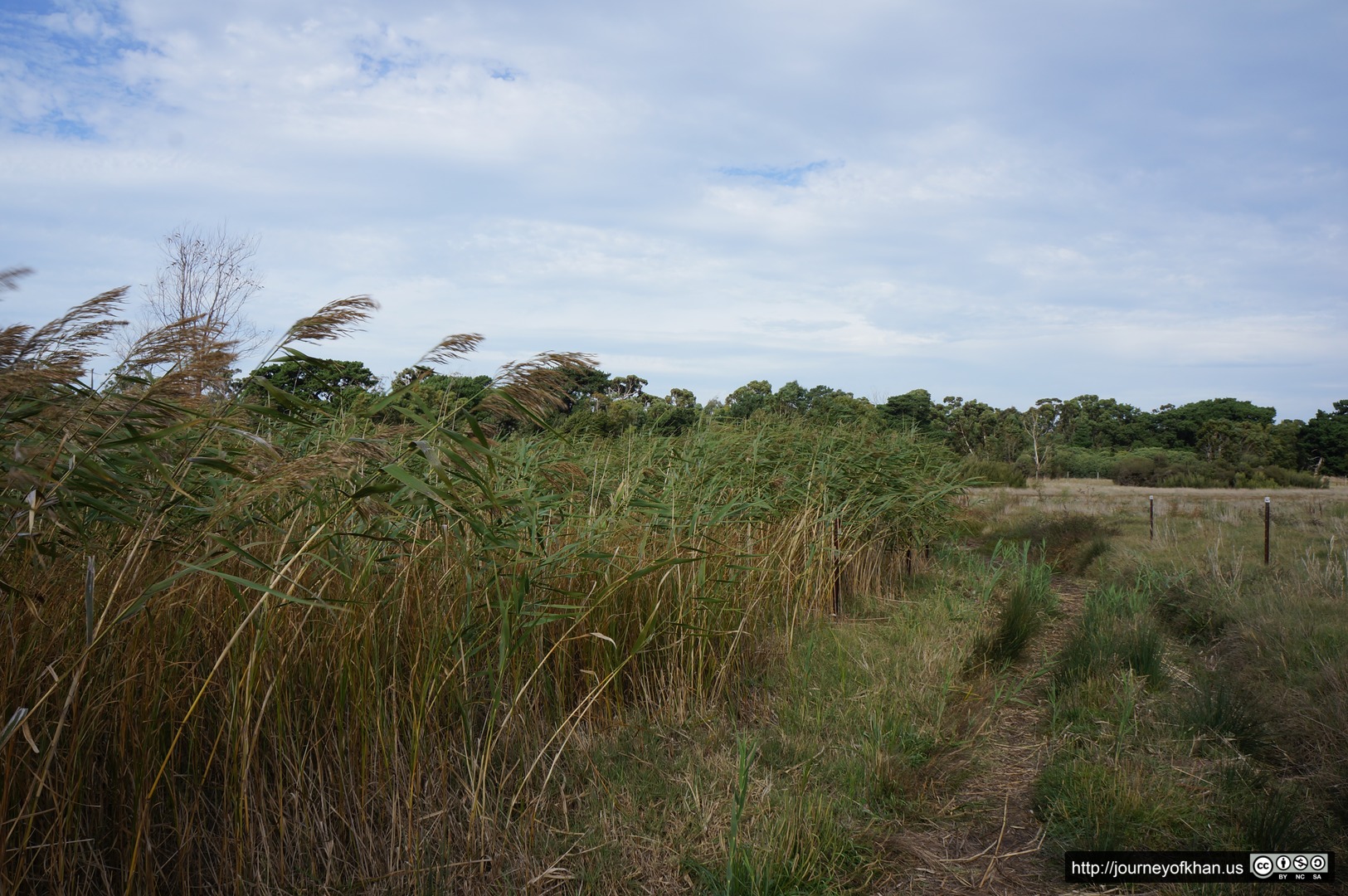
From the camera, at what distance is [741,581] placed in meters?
4.47

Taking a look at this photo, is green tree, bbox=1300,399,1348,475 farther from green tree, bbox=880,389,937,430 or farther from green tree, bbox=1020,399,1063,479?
green tree, bbox=880,389,937,430

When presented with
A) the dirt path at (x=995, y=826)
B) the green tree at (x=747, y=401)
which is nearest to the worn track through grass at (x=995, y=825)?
the dirt path at (x=995, y=826)

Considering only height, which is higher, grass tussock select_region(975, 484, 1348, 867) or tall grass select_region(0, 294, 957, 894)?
tall grass select_region(0, 294, 957, 894)

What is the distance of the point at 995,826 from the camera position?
9.82 ft

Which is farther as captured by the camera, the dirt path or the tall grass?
the dirt path

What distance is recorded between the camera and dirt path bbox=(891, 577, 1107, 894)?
8.60 ft

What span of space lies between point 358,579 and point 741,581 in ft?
8.32

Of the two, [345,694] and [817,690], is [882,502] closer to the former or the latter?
[817,690]

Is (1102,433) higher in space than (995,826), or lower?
higher

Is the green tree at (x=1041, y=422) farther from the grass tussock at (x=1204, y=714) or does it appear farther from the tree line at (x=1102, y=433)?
the grass tussock at (x=1204, y=714)

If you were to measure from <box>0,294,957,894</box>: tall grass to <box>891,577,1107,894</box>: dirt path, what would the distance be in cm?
134

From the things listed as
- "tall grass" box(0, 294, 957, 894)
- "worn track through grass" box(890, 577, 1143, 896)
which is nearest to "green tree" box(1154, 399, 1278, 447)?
"worn track through grass" box(890, 577, 1143, 896)

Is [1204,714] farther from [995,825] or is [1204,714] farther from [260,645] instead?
[260,645]

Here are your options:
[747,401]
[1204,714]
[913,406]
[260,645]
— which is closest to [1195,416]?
[913,406]
